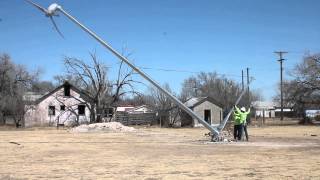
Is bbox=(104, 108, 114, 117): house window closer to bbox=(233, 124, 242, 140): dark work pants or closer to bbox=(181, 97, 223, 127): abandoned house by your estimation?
bbox=(181, 97, 223, 127): abandoned house

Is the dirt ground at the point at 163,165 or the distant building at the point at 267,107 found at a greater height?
the distant building at the point at 267,107

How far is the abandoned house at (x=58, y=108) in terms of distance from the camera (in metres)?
70.9

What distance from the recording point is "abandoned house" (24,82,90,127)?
7094cm

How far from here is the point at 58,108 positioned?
7269 cm

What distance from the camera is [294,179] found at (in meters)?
12.6

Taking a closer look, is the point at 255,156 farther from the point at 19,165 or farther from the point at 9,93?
the point at 9,93

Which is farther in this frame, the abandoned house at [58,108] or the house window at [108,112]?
the abandoned house at [58,108]

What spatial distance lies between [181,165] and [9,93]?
68223 millimetres

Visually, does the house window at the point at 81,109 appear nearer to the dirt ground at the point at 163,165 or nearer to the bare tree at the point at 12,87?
the bare tree at the point at 12,87

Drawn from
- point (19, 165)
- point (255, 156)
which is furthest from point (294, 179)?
point (19, 165)

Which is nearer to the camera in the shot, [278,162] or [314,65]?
[278,162]

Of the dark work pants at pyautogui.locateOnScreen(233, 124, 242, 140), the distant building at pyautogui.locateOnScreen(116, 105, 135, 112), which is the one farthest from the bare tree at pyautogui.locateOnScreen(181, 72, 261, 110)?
the dark work pants at pyautogui.locateOnScreen(233, 124, 242, 140)

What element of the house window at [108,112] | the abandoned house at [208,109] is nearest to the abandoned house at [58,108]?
the house window at [108,112]

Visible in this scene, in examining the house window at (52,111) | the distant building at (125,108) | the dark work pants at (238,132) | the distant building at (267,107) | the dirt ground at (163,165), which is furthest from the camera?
the distant building at (267,107)
